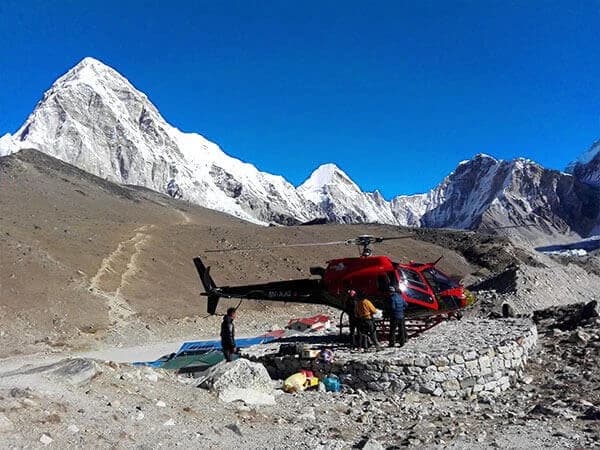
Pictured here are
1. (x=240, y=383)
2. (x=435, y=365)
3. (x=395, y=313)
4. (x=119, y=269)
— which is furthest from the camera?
(x=119, y=269)

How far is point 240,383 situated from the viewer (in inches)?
417

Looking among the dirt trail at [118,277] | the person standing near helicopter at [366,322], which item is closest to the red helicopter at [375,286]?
the person standing near helicopter at [366,322]

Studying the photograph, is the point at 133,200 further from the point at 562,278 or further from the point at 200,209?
the point at 562,278

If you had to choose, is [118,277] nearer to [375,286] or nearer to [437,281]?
[375,286]

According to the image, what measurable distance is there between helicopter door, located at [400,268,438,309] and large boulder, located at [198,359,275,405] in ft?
17.4

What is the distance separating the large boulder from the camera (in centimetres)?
1028

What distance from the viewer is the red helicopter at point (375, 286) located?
1495 cm

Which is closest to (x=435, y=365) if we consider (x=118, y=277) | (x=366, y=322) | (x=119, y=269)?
(x=366, y=322)

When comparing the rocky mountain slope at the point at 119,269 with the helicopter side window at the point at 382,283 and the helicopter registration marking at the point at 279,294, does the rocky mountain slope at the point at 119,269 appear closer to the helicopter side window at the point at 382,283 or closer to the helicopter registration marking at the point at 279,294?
the helicopter registration marking at the point at 279,294

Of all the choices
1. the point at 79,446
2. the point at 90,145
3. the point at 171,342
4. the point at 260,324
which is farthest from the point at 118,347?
the point at 90,145

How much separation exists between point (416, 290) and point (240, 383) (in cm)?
639

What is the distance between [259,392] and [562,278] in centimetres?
3182

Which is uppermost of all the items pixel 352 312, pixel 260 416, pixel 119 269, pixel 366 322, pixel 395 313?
pixel 119 269

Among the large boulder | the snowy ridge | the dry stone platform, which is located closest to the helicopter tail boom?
the dry stone platform
